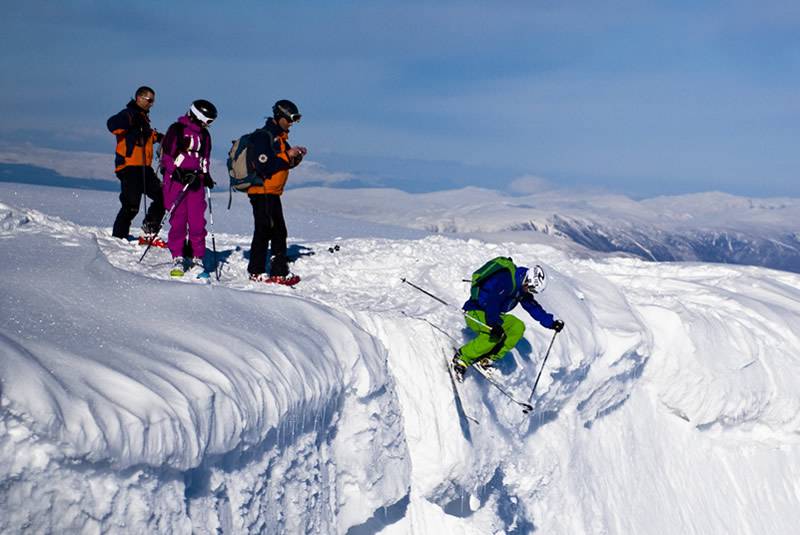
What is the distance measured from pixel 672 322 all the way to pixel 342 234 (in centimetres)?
879

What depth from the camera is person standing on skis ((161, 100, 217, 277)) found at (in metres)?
9.24

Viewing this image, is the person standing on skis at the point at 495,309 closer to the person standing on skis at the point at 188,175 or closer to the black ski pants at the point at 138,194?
the person standing on skis at the point at 188,175

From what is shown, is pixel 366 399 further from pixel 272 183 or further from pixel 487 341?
pixel 272 183

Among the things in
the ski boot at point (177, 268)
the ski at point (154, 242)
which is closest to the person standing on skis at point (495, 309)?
the ski boot at point (177, 268)

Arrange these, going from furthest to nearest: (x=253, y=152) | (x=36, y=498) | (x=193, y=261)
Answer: (x=193, y=261) < (x=253, y=152) < (x=36, y=498)

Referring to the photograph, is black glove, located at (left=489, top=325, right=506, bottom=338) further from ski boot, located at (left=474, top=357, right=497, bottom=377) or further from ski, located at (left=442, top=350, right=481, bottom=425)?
ski, located at (left=442, top=350, right=481, bottom=425)

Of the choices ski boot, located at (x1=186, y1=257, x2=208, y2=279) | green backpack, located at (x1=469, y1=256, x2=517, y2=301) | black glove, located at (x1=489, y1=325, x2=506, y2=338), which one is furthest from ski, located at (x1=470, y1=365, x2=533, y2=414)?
ski boot, located at (x1=186, y1=257, x2=208, y2=279)

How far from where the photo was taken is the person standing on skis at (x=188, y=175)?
9.24 metres

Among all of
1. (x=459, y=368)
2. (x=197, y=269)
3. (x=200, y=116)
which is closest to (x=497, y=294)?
(x=459, y=368)

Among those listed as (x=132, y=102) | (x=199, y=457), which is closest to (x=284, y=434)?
(x=199, y=457)

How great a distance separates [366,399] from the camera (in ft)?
23.7

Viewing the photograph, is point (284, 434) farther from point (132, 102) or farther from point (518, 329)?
point (132, 102)

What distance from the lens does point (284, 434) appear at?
5.92m

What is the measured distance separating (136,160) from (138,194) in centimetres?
51
